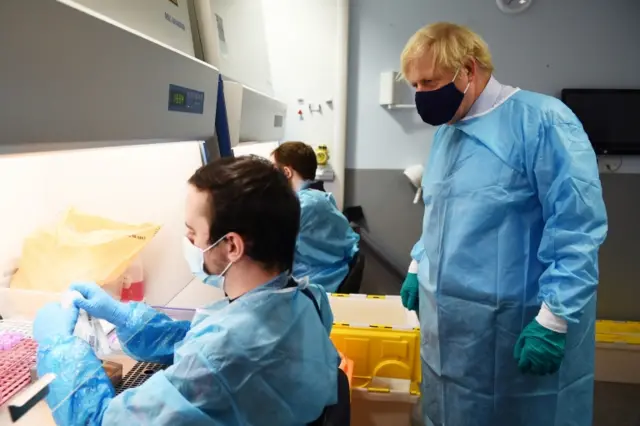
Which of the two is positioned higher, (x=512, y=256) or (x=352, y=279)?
(x=512, y=256)

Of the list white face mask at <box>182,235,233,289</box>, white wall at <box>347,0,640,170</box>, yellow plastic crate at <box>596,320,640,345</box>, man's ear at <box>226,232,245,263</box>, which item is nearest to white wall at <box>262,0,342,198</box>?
white wall at <box>347,0,640,170</box>

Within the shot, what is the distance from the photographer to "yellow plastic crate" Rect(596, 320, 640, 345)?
8.72 feet

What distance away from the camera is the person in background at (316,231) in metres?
2.15

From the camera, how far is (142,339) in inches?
40.4

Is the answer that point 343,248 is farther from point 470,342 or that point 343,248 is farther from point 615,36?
point 615,36

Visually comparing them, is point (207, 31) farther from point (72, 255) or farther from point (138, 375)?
point (138, 375)

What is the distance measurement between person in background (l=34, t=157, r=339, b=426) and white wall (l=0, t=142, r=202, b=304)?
0.54 m

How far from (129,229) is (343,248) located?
112 cm

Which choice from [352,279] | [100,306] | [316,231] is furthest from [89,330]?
[352,279]

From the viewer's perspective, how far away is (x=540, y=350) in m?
1.08

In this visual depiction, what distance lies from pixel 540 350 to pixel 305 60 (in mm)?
2379

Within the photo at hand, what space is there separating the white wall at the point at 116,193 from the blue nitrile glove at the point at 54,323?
0.46m

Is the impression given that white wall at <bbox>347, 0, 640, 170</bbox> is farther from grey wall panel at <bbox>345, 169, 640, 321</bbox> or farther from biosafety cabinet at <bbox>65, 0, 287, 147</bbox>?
biosafety cabinet at <bbox>65, 0, 287, 147</bbox>

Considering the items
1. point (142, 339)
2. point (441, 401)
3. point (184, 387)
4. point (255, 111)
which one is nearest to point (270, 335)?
point (184, 387)
